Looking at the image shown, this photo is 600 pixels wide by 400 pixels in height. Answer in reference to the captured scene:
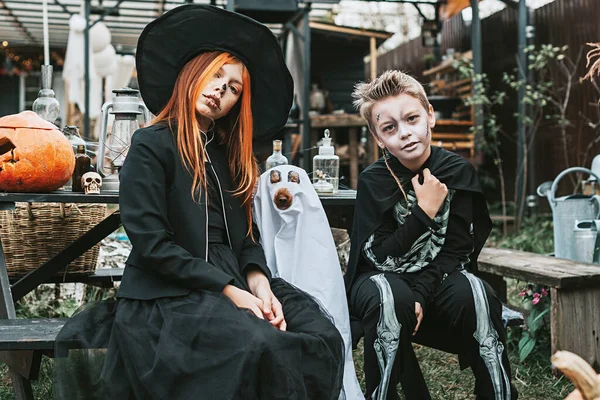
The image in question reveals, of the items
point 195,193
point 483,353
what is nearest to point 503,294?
point 483,353

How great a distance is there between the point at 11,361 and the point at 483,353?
6.16 ft

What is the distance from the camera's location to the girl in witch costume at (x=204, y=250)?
201 cm

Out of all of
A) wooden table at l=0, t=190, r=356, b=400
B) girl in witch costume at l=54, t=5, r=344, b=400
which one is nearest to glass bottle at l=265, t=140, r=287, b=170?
wooden table at l=0, t=190, r=356, b=400

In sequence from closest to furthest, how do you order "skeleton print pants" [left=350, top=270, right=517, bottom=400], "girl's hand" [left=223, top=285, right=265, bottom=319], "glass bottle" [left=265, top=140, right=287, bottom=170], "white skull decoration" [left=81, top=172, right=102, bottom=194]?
"girl's hand" [left=223, top=285, right=265, bottom=319] < "skeleton print pants" [left=350, top=270, right=517, bottom=400] < "white skull decoration" [left=81, top=172, right=102, bottom=194] < "glass bottle" [left=265, top=140, right=287, bottom=170]

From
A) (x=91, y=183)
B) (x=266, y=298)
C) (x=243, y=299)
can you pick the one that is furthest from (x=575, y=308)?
(x=91, y=183)

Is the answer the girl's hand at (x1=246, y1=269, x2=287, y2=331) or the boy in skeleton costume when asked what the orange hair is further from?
the boy in skeleton costume

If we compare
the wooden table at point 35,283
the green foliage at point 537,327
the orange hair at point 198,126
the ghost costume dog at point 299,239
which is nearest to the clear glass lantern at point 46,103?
the wooden table at point 35,283

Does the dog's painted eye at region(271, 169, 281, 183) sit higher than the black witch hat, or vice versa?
the black witch hat

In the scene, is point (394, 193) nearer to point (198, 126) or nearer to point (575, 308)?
point (198, 126)

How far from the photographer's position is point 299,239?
107 inches

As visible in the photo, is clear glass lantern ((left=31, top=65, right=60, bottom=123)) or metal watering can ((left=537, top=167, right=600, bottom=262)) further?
metal watering can ((left=537, top=167, right=600, bottom=262))

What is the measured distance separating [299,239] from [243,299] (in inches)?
21.2

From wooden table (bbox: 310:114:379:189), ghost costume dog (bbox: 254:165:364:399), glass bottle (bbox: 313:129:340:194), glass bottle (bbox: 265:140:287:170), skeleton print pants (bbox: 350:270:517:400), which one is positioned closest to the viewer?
skeleton print pants (bbox: 350:270:517:400)

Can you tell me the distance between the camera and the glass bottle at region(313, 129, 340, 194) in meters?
3.28
